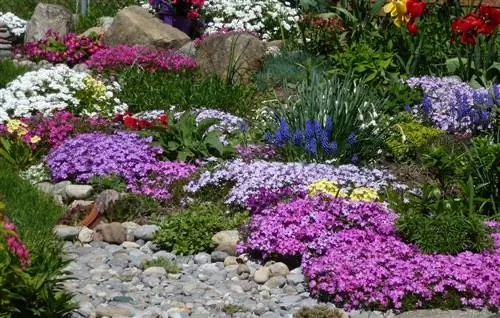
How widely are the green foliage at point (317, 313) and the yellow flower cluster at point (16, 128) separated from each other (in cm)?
412

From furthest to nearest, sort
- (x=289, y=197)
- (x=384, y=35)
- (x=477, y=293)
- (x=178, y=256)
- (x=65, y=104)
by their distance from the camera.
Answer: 1. (x=384, y=35)
2. (x=65, y=104)
3. (x=289, y=197)
4. (x=178, y=256)
5. (x=477, y=293)

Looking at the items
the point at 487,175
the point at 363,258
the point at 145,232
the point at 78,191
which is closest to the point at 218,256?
the point at 145,232

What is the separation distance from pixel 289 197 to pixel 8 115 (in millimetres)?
3832

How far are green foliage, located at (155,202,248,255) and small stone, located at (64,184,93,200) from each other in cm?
99

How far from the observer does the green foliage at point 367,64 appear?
9.93 m

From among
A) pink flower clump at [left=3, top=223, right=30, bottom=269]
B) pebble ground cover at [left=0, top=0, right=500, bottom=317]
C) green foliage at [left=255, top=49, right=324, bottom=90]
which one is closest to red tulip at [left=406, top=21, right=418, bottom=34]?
pebble ground cover at [left=0, top=0, right=500, bottom=317]

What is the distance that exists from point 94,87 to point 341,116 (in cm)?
333

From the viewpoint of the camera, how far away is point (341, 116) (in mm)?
7945

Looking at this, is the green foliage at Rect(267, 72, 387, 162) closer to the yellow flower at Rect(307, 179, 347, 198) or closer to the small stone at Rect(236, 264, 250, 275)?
the yellow flower at Rect(307, 179, 347, 198)

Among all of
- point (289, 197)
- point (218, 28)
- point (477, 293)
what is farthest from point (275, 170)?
point (218, 28)

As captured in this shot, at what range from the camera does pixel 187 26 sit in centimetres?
1477

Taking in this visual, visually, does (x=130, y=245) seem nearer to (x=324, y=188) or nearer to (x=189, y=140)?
(x=324, y=188)

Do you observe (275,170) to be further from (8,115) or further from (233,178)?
(8,115)

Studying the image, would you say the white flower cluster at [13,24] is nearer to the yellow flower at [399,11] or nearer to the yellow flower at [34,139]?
the yellow flower at [34,139]
